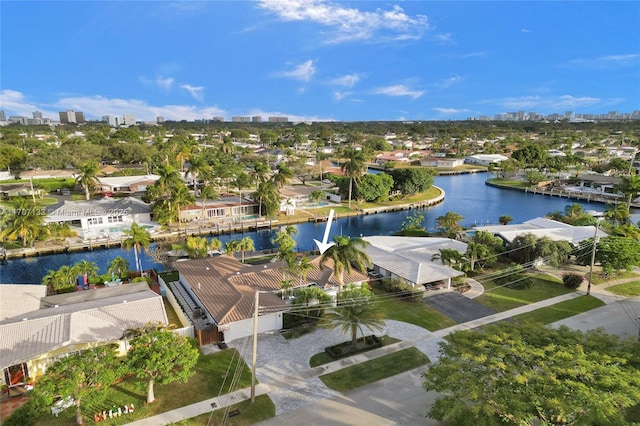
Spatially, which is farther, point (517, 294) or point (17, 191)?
point (17, 191)

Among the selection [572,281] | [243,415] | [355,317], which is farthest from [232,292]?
[572,281]

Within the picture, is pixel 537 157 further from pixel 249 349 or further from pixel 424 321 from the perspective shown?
pixel 249 349

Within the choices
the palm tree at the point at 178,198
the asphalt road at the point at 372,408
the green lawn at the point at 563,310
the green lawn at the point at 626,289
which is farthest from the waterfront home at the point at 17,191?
the green lawn at the point at 626,289

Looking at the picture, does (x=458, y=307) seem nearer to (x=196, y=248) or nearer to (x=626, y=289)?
(x=626, y=289)

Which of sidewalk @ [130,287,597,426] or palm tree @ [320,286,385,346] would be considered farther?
palm tree @ [320,286,385,346]

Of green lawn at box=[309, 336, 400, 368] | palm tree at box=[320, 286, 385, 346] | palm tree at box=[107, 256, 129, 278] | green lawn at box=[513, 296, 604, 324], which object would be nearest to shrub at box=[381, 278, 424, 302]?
palm tree at box=[320, 286, 385, 346]

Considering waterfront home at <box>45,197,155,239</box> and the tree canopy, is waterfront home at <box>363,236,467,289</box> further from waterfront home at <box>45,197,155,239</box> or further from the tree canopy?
waterfront home at <box>45,197,155,239</box>
